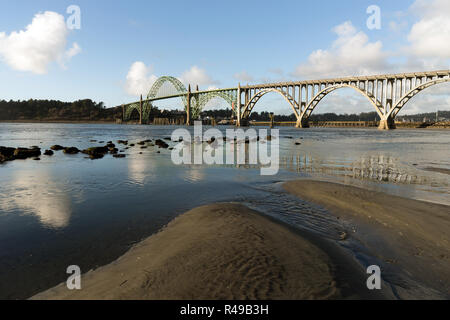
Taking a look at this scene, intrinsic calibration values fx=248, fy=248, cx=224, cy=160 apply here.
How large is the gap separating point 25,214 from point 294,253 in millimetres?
6212

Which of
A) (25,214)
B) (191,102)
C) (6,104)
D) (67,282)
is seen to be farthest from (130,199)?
(6,104)

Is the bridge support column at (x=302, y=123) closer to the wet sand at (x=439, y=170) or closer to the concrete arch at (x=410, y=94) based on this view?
the concrete arch at (x=410, y=94)

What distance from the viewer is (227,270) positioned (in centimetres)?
328

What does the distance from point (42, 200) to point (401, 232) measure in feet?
29.7

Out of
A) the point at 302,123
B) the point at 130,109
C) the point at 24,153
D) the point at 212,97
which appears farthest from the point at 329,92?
the point at 130,109

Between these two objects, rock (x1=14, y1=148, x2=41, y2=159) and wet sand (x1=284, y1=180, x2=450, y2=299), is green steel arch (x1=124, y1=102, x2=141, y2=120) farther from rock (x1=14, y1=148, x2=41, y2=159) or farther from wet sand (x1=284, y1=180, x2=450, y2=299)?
wet sand (x1=284, y1=180, x2=450, y2=299)

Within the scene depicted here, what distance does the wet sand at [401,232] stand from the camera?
11.1 ft

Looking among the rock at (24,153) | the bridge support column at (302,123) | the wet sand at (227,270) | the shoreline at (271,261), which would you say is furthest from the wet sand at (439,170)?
the bridge support column at (302,123)

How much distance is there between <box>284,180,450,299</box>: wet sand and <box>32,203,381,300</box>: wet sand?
0.69 metres

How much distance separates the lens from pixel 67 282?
11.0 feet

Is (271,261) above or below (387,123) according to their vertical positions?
below

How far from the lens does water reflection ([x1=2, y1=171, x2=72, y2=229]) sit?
5752mm

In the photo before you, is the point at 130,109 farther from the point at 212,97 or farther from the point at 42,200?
the point at 42,200
